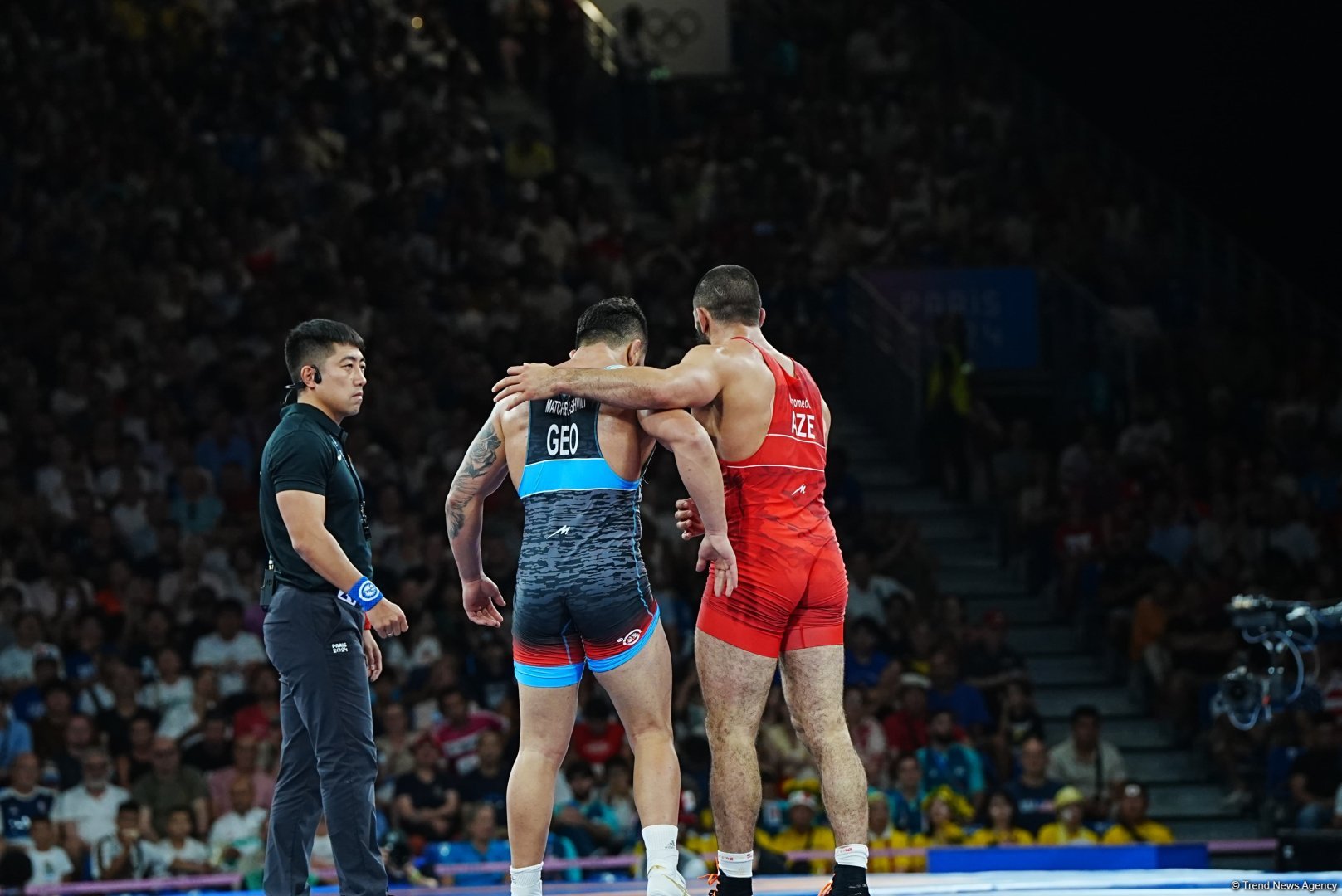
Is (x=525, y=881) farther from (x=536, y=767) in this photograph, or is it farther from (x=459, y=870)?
(x=459, y=870)

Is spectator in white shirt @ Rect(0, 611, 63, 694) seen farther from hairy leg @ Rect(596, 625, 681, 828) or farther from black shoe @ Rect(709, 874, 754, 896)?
black shoe @ Rect(709, 874, 754, 896)

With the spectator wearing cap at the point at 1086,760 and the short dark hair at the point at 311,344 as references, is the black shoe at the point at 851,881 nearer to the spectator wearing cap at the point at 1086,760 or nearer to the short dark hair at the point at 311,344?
the short dark hair at the point at 311,344

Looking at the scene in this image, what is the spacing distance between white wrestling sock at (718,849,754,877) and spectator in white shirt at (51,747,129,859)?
17.8 ft

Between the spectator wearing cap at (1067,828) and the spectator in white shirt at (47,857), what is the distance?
5.47m

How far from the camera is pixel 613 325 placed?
19.4ft

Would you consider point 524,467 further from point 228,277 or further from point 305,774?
point 228,277

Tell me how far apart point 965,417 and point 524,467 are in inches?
358

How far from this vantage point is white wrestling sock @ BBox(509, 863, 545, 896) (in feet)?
18.6

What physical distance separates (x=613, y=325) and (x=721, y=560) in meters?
0.85

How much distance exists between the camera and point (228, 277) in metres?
14.3

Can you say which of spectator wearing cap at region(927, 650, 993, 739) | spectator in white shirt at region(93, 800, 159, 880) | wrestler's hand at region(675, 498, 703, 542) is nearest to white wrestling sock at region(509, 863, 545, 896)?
wrestler's hand at region(675, 498, 703, 542)

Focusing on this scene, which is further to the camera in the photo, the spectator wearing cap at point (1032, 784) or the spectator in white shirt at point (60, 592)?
the spectator in white shirt at point (60, 592)

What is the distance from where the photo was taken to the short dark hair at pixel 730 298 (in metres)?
6.08

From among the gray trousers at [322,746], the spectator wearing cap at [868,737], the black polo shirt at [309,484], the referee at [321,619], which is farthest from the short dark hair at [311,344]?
the spectator wearing cap at [868,737]
